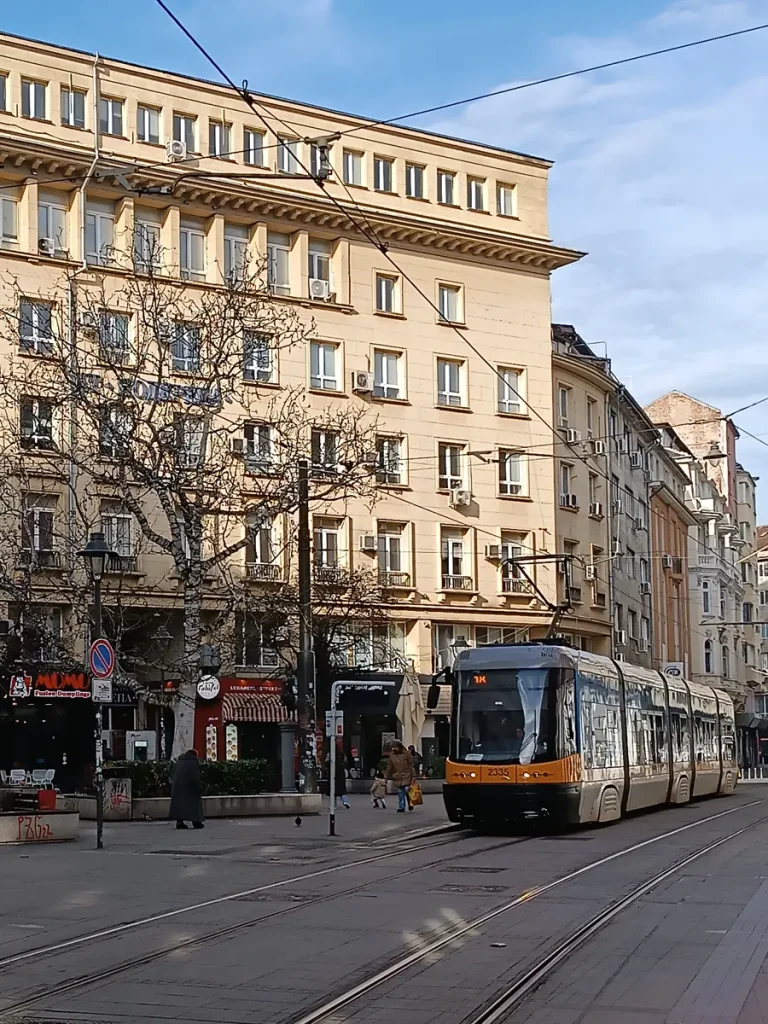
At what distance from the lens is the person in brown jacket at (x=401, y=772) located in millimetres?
33938

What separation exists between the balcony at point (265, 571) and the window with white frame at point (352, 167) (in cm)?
1336

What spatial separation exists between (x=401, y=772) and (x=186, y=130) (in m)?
24.0

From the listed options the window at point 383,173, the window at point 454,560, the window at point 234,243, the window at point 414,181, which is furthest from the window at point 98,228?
the window at point 454,560

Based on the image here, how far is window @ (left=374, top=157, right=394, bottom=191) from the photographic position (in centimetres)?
5272

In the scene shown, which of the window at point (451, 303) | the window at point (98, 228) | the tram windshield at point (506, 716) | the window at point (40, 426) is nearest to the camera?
the tram windshield at point (506, 716)

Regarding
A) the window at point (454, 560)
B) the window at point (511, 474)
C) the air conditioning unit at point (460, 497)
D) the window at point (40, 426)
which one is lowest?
the window at point (454, 560)

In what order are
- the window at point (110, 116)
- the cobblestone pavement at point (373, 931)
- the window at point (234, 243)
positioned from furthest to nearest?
the window at point (234, 243)
the window at point (110, 116)
the cobblestone pavement at point (373, 931)

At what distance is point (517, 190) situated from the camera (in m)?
56.4

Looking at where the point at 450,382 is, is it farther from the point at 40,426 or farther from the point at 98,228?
the point at 40,426

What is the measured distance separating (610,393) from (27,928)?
Answer: 5175 cm

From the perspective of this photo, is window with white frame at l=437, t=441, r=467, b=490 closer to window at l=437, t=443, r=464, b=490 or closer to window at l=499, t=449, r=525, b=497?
window at l=437, t=443, r=464, b=490

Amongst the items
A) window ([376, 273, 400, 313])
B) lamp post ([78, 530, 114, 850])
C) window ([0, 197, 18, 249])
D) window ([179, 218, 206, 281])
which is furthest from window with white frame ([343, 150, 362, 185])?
lamp post ([78, 530, 114, 850])

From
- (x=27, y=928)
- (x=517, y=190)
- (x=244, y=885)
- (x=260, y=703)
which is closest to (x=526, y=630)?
(x=260, y=703)

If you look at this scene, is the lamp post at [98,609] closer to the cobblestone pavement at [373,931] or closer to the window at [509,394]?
the cobblestone pavement at [373,931]
